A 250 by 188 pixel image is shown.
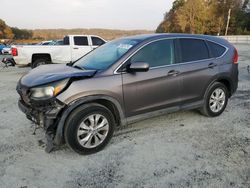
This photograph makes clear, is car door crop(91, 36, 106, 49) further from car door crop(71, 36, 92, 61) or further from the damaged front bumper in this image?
the damaged front bumper

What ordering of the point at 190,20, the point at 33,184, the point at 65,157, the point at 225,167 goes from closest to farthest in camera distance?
the point at 33,184 < the point at 225,167 < the point at 65,157 < the point at 190,20

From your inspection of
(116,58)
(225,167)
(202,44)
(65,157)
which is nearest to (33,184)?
(65,157)

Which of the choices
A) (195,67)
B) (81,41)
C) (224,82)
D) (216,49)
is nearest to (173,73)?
(195,67)

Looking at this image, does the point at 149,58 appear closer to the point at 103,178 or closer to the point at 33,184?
the point at 103,178

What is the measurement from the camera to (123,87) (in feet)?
13.4

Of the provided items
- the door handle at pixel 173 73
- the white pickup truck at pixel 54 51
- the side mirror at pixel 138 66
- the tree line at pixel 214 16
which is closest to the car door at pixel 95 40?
the white pickup truck at pixel 54 51

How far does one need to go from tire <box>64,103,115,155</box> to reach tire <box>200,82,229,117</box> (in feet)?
7.10

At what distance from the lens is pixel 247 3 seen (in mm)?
67812

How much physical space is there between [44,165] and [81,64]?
1926 mm

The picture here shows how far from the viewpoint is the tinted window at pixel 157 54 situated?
14.2 ft

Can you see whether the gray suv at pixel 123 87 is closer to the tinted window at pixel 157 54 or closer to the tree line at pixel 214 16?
the tinted window at pixel 157 54

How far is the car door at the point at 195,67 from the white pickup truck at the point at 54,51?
7.69 m

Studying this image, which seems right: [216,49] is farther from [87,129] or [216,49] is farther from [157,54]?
[87,129]

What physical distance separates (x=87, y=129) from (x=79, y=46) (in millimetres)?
8937
